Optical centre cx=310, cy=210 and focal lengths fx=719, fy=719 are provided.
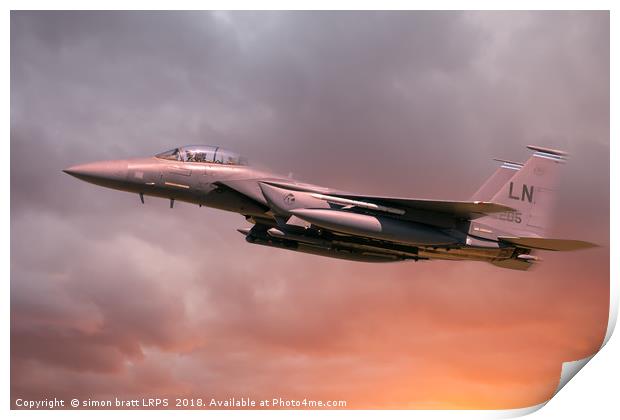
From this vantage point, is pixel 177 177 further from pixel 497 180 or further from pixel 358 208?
pixel 497 180

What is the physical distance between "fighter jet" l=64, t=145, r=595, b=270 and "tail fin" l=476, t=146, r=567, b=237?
0.02 m

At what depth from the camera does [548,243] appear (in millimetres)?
12820

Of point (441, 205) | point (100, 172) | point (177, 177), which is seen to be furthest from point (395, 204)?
point (100, 172)

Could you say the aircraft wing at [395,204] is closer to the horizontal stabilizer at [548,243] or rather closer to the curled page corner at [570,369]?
the horizontal stabilizer at [548,243]

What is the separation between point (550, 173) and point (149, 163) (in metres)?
7.64

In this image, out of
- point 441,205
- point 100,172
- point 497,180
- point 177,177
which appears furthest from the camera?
point 497,180

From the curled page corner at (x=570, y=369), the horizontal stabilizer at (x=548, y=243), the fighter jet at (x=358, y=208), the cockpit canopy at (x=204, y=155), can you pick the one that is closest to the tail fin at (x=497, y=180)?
the fighter jet at (x=358, y=208)

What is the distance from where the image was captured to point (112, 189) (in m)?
13.5

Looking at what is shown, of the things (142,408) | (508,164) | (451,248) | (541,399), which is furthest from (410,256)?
(142,408)

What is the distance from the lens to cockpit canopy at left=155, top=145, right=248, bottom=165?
13664mm

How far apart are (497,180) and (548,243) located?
1947 mm

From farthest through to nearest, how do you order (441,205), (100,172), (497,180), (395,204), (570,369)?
1. (497,180)
2. (570,369)
3. (100,172)
4. (395,204)
5. (441,205)

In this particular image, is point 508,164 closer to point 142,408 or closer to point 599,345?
point 599,345

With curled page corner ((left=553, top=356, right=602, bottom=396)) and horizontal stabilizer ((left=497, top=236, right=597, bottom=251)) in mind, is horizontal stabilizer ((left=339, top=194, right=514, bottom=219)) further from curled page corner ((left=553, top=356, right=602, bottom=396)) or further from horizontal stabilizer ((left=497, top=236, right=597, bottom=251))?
curled page corner ((left=553, top=356, right=602, bottom=396))
